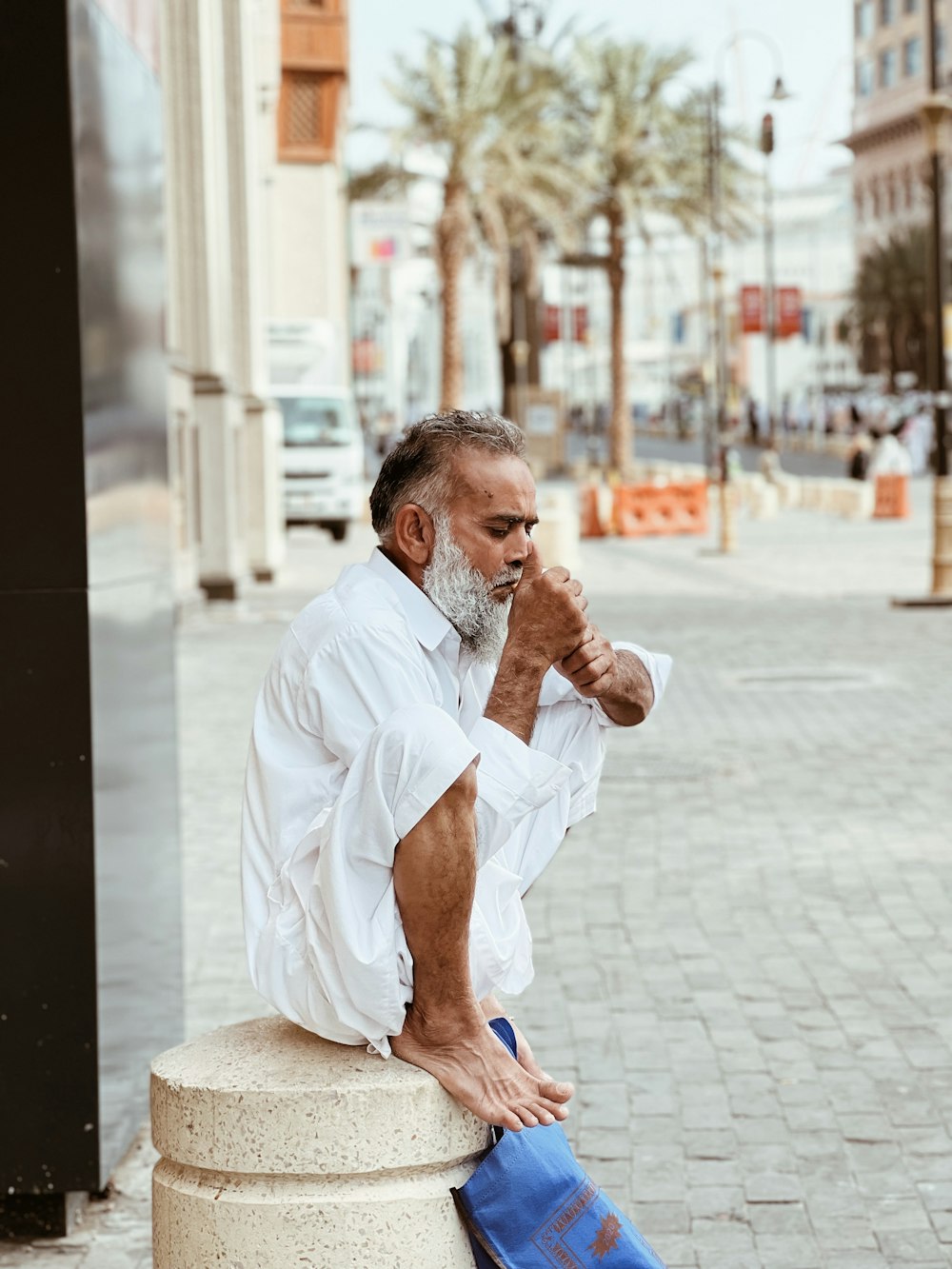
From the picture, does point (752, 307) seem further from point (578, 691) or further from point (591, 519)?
point (578, 691)

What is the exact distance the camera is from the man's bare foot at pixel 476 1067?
2859mm

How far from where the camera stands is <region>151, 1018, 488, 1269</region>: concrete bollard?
9.21 ft

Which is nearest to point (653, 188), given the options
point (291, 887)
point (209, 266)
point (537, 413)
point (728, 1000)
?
point (537, 413)

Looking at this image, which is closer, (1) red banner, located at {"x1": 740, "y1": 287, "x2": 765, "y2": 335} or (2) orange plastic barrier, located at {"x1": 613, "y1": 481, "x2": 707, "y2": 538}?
(2) orange plastic barrier, located at {"x1": 613, "y1": 481, "x2": 707, "y2": 538}

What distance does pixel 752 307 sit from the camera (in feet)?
211

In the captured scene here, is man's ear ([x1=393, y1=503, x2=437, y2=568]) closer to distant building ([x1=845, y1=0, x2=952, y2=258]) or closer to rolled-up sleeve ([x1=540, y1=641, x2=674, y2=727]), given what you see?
rolled-up sleeve ([x1=540, y1=641, x2=674, y2=727])

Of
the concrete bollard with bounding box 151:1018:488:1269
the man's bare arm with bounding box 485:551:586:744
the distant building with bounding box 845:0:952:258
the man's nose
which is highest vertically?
the distant building with bounding box 845:0:952:258

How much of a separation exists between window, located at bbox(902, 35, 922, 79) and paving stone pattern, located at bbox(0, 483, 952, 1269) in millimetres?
107585

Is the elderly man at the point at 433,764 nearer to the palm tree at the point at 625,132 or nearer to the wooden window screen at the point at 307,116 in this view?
the wooden window screen at the point at 307,116

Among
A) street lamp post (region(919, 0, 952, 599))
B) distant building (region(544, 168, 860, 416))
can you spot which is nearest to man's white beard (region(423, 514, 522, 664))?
street lamp post (region(919, 0, 952, 599))

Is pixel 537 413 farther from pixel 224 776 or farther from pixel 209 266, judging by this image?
pixel 224 776

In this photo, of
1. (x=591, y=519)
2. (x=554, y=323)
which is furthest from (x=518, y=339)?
(x=591, y=519)

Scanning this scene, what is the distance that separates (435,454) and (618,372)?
47208 mm

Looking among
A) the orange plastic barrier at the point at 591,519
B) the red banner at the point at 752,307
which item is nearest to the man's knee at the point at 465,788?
the orange plastic barrier at the point at 591,519
